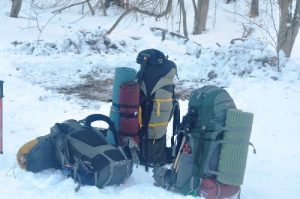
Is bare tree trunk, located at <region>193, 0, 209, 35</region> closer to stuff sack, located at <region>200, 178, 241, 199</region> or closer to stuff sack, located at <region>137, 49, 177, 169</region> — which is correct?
stuff sack, located at <region>137, 49, 177, 169</region>

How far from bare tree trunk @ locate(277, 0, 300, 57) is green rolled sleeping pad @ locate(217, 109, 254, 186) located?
313 inches

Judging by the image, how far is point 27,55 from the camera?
43.7 feet

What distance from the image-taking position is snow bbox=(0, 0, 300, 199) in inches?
184

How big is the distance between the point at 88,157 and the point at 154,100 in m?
1.13

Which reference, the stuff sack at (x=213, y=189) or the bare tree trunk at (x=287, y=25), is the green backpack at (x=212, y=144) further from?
the bare tree trunk at (x=287, y=25)

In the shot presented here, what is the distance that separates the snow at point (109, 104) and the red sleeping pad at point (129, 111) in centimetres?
39

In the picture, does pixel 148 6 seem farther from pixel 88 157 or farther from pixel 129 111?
pixel 88 157

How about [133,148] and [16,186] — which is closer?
[16,186]

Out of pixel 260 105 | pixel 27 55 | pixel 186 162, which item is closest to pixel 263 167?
pixel 186 162

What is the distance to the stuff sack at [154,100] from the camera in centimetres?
555

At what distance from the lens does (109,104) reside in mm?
8570

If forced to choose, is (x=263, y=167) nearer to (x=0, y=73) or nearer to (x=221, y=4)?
(x=0, y=73)

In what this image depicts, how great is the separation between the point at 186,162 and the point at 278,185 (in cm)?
145

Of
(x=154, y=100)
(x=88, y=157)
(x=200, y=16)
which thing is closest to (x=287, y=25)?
(x=154, y=100)
